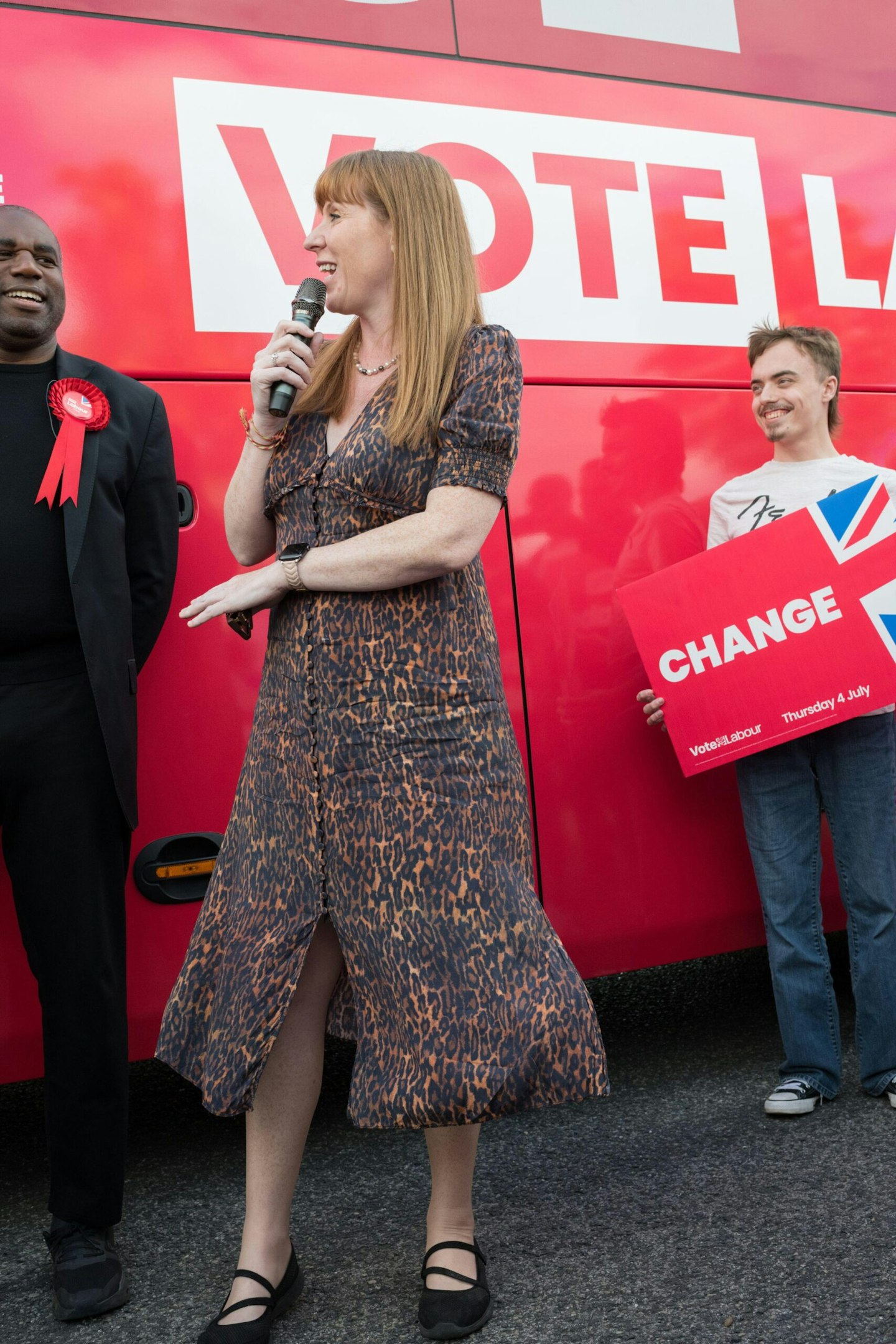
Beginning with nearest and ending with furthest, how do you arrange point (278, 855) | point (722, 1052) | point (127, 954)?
1. point (278, 855)
2. point (127, 954)
3. point (722, 1052)

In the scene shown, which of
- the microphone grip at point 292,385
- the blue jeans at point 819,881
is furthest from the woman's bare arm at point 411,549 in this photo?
the blue jeans at point 819,881

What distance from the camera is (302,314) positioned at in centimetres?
183

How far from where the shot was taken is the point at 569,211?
2.69 meters

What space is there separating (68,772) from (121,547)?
40 centimetres

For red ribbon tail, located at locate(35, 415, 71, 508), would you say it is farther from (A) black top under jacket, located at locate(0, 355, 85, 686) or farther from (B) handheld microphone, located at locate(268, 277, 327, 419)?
(B) handheld microphone, located at locate(268, 277, 327, 419)

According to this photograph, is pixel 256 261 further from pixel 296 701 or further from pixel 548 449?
pixel 296 701

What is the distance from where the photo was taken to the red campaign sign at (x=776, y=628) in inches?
103

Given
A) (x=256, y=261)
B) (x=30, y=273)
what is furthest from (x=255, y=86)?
(x=30, y=273)

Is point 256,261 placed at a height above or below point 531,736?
above

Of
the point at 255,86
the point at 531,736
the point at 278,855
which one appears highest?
the point at 255,86

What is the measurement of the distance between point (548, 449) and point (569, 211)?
1.74ft

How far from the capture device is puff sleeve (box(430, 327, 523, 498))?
176 centimetres

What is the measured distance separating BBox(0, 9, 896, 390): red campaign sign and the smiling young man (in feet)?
0.65

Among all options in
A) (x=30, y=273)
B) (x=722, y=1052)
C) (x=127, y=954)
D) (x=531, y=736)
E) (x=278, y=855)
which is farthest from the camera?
(x=722, y=1052)
